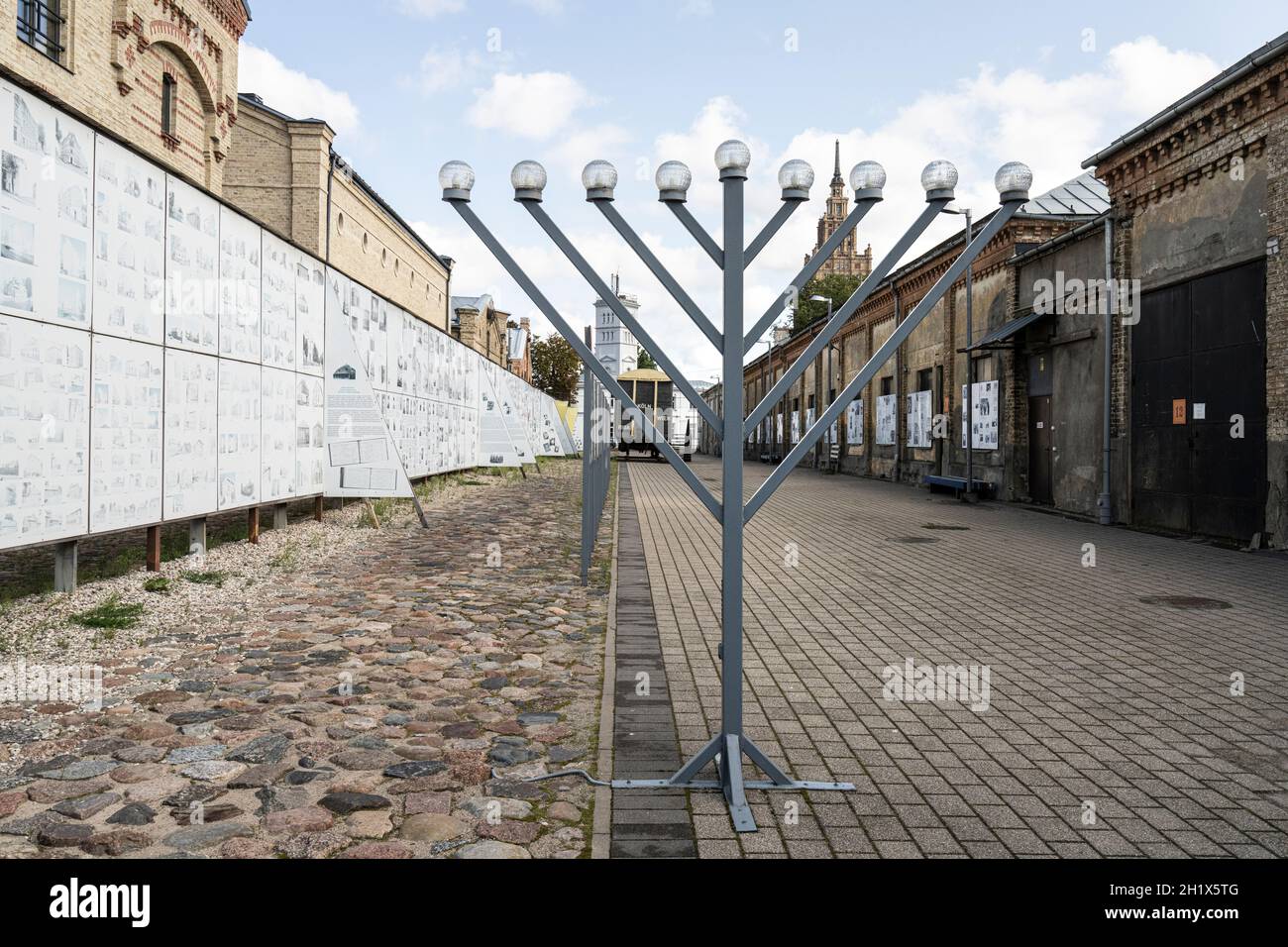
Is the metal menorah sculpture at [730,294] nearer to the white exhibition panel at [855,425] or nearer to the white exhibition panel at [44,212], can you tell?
the white exhibition panel at [44,212]

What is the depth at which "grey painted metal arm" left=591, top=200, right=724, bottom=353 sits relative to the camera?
3.82 meters

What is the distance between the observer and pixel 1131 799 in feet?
12.5

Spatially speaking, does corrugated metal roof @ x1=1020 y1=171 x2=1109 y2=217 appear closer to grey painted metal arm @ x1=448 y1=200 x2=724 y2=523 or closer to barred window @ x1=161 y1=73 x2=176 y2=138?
barred window @ x1=161 y1=73 x2=176 y2=138

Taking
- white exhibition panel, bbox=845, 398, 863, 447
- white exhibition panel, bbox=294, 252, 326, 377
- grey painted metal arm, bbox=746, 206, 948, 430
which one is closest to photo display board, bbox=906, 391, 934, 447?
white exhibition panel, bbox=845, 398, 863, 447

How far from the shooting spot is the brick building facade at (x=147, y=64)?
14.5 m

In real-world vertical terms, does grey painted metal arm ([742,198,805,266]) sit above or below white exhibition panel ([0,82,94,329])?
below

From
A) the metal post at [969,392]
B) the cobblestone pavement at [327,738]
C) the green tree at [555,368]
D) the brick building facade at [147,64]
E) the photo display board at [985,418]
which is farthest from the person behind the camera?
the green tree at [555,368]

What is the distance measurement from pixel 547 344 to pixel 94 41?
5710cm

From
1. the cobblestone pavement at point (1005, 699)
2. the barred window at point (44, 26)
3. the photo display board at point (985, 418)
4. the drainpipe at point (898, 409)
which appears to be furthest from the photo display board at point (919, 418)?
the barred window at point (44, 26)

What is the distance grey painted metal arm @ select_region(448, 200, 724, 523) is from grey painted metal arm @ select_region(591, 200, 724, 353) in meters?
0.42

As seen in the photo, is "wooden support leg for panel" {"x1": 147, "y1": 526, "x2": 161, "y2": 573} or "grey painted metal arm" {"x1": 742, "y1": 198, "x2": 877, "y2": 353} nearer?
"grey painted metal arm" {"x1": 742, "y1": 198, "x2": 877, "y2": 353}

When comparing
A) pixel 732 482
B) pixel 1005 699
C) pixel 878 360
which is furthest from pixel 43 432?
pixel 1005 699

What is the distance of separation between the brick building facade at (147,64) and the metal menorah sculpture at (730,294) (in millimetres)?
9994

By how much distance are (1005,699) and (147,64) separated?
18.8 meters
